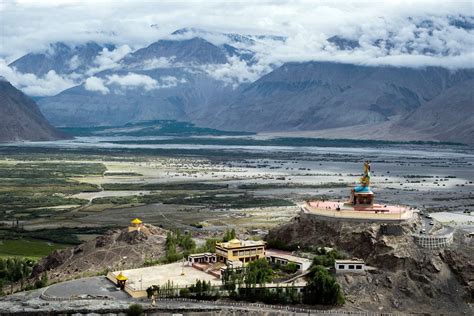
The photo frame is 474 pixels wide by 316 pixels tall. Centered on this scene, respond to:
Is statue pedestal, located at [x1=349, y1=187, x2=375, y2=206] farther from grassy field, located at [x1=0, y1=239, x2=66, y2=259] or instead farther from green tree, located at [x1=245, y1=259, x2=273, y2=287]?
grassy field, located at [x1=0, y1=239, x2=66, y2=259]

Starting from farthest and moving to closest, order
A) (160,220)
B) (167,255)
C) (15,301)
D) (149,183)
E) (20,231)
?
(149,183), (160,220), (20,231), (167,255), (15,301)

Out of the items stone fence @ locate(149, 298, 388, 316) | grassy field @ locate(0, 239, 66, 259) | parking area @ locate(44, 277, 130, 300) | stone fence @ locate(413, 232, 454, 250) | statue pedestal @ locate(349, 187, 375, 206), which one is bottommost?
grassy field @ locate(0, 239, 66, 259)

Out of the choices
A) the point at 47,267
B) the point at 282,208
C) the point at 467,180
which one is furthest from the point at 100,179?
the point at 47,267

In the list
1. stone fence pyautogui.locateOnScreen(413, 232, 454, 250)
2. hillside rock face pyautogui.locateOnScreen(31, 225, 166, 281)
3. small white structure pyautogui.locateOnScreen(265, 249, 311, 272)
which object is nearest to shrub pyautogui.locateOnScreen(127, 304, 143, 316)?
small white structure pyautogui.locateOnScreen(265, 249, 311, 272)

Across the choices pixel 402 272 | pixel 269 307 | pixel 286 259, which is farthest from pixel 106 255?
pixel 402 272

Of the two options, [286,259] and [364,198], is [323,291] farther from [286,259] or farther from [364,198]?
[364,198]

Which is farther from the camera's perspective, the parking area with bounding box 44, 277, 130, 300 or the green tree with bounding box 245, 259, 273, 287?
the green tree with bounding box 245, 259, 273, 287

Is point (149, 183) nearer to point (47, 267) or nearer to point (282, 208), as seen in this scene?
point (282, 208)
